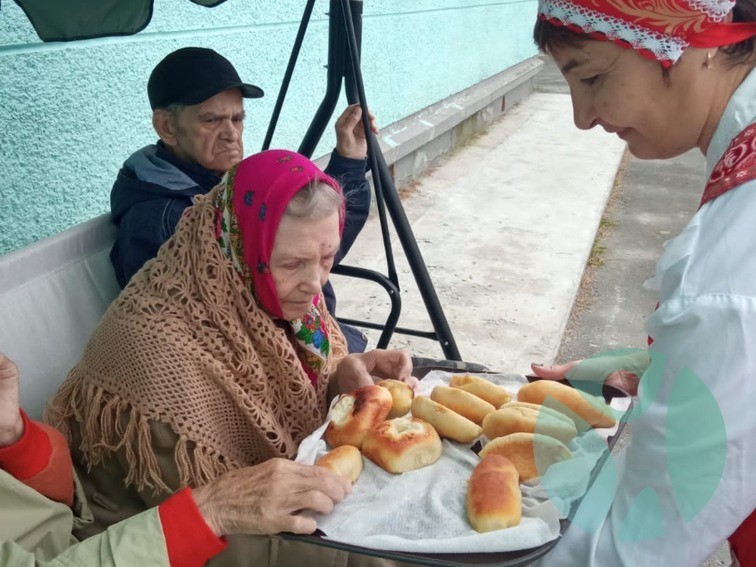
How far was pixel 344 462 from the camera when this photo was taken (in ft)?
4.32

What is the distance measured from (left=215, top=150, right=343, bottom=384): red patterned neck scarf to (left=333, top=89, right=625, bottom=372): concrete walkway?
199cm

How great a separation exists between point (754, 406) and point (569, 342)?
2.94 metres

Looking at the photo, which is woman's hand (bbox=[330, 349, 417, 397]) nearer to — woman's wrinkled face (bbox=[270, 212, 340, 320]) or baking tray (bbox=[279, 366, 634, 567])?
woman's wrinkled face (bbox=[270, 212, 340, 320])

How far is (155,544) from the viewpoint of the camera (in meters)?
1.28

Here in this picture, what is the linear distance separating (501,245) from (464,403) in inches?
135

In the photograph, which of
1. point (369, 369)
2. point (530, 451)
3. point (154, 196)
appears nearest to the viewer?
point (530, 451)

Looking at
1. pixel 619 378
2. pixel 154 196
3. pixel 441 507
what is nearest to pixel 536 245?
pixel 154 196

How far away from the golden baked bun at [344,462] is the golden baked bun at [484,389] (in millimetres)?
336

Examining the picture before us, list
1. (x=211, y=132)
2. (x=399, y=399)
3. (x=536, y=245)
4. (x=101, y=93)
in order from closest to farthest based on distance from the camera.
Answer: (x=399, y=399) → (x=211, y=132) → (x=101, y=93) → (x=536, y=245)

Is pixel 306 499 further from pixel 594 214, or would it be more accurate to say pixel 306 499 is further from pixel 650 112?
pixel 594 214

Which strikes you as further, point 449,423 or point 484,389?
point 484,389

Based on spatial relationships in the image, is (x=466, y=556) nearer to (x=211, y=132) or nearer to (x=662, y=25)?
(x=662, y=25)

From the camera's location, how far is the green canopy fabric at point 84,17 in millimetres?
1853

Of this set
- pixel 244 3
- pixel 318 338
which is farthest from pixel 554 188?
pixel 318 338
